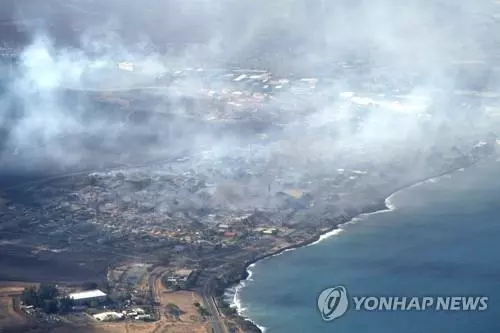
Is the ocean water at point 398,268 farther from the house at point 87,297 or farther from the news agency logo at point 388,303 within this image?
the house at point 87,297

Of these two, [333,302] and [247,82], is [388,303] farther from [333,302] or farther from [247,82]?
[247,82]

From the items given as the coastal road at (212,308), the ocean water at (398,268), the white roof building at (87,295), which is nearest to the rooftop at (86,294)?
the white roof building at (87,295)

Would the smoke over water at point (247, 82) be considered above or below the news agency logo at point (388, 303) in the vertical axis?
above

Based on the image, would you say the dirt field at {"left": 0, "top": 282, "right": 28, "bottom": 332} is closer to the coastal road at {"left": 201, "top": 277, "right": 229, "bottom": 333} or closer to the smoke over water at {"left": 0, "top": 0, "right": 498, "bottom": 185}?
the coastal road at {"left": 201, "top": 277, "right": 229, "bottom": 333}

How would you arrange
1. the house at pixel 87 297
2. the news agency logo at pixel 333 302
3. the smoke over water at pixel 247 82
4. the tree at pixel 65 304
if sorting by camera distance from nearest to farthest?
1. the news agency logo at pixel 333 302
2. the tree at pixel 65 304
3. the house at pixel 87 297
4. the smoke over water at pixel 247 82

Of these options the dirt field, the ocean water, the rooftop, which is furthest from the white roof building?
the ocean water

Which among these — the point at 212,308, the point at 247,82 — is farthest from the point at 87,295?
the point at 247,82

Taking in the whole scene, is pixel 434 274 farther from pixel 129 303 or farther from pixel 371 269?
pixel 129 303
